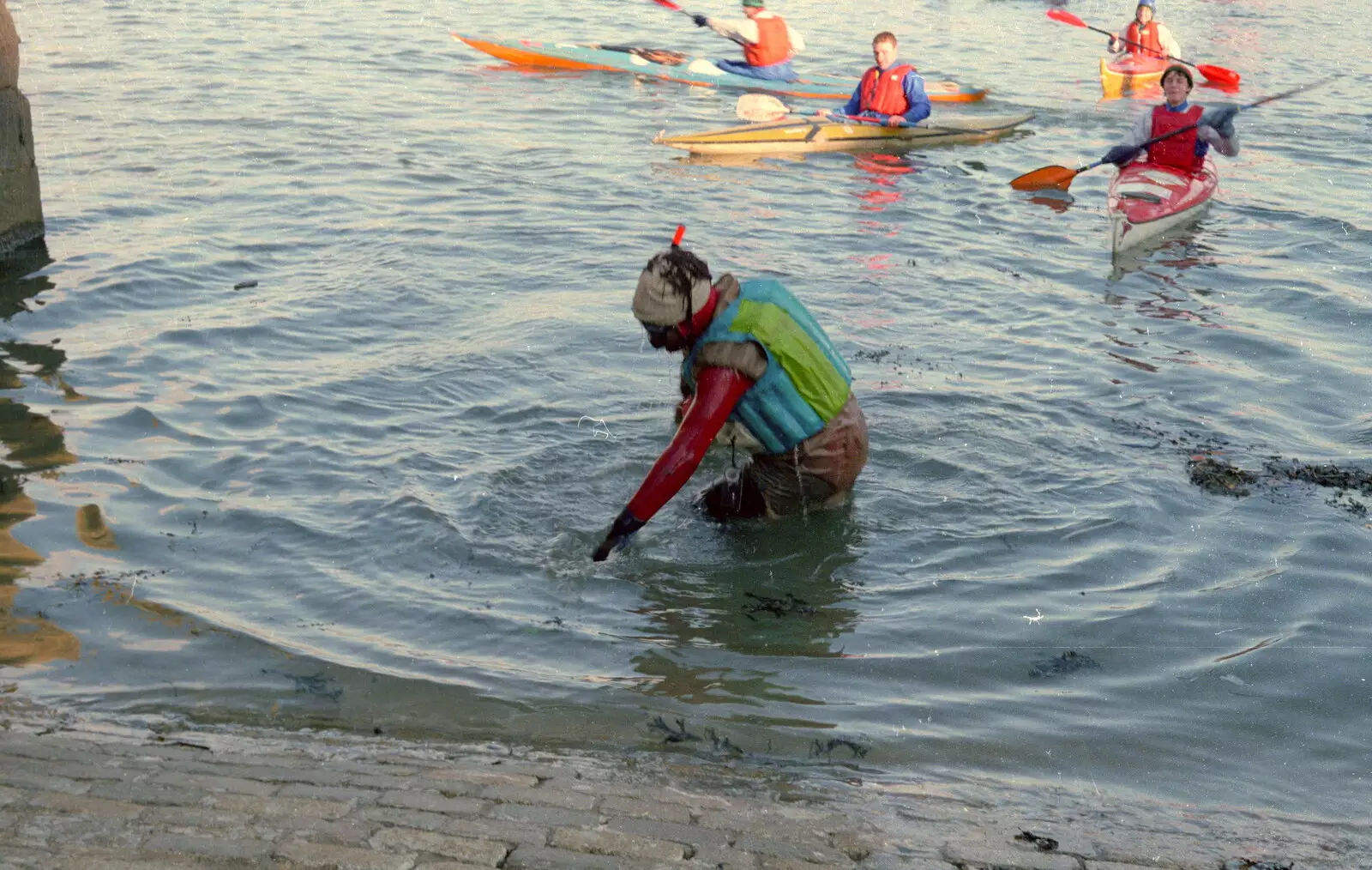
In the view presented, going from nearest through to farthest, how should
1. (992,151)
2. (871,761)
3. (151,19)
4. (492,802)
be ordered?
(492,802) < (871,761) < (992,151) < (151,19)

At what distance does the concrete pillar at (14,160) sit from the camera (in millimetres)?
8984

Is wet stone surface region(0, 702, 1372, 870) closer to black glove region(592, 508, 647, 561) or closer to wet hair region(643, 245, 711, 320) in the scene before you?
black glove region(592, 508, 647, 561)

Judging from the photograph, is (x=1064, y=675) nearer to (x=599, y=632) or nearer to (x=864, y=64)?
(x=599, y=632)

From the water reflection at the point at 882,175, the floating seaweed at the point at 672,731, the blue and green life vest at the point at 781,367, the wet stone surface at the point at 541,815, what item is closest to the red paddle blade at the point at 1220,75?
the water reflection at the point at 882,175

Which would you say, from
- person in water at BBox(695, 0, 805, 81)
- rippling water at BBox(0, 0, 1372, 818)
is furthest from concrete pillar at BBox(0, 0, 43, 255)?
person in water at BBox(695, 0, 805, 81)

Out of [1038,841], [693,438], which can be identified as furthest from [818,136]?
[1038,841]

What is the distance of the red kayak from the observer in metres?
11.3

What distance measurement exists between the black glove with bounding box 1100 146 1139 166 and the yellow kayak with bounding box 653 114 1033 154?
10.1 feet

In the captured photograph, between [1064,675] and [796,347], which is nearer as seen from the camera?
[1064,675]

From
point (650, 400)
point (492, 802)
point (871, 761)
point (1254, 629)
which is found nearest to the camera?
point (492, 802)

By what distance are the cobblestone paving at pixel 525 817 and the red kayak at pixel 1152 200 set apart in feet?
26.1

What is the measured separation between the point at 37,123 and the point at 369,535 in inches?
379

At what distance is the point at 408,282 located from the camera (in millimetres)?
9648

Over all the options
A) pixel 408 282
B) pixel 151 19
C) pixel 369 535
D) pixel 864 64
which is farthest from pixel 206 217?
pixel 864 64
